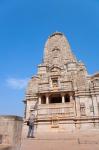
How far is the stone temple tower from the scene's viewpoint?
2614 cm

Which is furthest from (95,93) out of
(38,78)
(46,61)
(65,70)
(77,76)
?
(46,61)

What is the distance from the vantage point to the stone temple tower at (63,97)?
26141 mm

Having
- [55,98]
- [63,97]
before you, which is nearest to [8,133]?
[63,97]

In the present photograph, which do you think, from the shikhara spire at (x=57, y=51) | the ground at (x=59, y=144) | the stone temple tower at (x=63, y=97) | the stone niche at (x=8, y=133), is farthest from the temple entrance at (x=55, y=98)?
the stone niche at (x=8, y=133)

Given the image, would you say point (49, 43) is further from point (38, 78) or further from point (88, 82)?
point (88, 82)

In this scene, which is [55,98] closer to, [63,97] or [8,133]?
[63,97]

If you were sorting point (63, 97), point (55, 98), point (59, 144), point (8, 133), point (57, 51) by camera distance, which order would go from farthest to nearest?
point (57, 51)
point (55, 98)
point (63, 97)
point (59, 144)
point (8, 133)

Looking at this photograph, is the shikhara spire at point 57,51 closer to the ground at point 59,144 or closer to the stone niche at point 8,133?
the ground at point 59,144

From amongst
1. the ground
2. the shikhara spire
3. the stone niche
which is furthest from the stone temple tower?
the stone niche

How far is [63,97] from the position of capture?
28.0 meters

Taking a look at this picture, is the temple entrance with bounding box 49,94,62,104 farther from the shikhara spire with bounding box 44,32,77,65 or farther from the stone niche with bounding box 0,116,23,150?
the stone niche with bounding box 0,116,23,150

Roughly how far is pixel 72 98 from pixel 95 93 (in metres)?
3.88

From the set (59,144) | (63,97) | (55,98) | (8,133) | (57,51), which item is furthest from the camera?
(57,51)

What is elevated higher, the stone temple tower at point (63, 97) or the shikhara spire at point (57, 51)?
the shikhara spire at point (57, 51)
